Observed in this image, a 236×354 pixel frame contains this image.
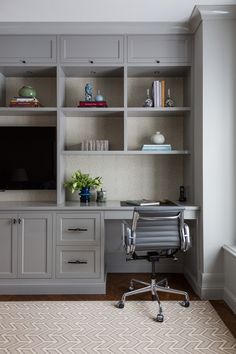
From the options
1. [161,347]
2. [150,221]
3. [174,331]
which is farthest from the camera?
[150,221]

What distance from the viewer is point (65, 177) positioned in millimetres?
3602

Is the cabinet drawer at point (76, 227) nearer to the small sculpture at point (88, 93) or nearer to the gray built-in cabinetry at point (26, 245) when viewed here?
the gray built-in cabinetry at point (26, 245)

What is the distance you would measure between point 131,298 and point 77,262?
0.61 m

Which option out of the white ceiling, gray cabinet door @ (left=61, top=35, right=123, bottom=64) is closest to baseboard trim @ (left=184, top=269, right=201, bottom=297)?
gray cabinet door @ (left=61, top=35, right=123, bottom=64)

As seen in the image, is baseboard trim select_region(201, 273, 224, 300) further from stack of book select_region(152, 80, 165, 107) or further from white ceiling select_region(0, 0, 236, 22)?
white ceiling select_region(0, 0, 236, 22)

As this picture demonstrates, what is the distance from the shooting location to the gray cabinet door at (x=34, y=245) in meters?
3.04

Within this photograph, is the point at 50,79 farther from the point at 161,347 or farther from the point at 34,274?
the point at 161,347

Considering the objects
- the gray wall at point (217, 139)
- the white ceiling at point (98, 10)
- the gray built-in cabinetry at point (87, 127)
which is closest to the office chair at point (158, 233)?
the gray wall at point (217, 139)

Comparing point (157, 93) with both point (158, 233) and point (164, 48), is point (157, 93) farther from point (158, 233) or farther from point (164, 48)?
point (158, 233)

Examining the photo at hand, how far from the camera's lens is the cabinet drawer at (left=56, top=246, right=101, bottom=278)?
9.97 ft

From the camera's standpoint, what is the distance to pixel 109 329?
7.75 feet

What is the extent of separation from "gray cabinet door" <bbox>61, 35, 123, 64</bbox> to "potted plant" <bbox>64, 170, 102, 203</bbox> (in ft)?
3.87

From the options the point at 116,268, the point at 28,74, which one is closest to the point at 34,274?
the point at 116,268

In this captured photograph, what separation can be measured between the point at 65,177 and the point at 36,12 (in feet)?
5.52
